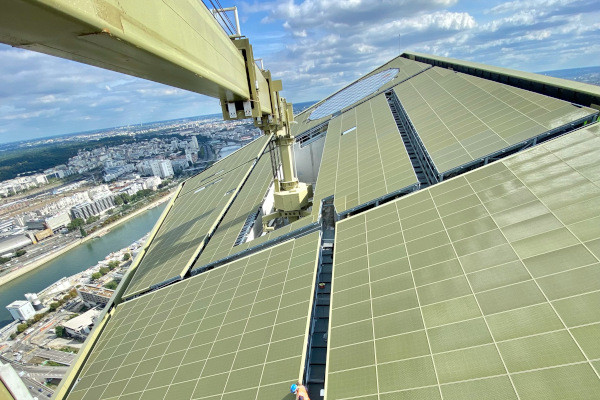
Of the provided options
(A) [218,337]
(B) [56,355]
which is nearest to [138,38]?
(A) [218,337]

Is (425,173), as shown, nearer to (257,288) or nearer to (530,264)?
(530,264)

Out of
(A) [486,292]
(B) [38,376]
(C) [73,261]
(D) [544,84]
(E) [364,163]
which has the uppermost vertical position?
(D) [544,84]

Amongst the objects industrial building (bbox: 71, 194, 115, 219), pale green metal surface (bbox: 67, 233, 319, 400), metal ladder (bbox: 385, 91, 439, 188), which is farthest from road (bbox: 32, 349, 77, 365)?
industrial building (bbox: 71, 194, 115, 219)

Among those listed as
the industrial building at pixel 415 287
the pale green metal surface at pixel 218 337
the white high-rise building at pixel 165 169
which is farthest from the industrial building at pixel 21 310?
the white high-rise building at pixel 165 169

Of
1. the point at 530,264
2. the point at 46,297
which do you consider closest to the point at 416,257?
the point at 530,264

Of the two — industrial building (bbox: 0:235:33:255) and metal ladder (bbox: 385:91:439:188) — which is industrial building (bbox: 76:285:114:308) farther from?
metal ladder (bbox: 385:91:439:188)

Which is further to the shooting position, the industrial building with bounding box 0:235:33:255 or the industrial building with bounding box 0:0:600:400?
the industrial building with bounding box 0:235:33:255

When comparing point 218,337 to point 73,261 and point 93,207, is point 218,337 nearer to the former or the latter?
point 73,261
